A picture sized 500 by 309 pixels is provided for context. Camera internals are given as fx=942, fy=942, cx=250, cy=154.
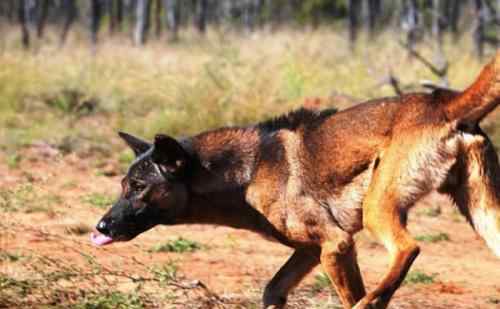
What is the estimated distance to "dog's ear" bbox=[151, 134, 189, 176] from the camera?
19.6 feet

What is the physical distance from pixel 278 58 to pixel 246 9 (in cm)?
2867

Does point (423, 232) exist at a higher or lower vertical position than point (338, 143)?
lower

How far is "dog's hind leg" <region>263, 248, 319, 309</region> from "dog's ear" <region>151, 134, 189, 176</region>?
93 centimetres

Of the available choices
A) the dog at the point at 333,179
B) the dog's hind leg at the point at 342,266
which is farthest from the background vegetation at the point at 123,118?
the dog at the point at 333,179

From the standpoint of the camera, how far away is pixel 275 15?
54.3m

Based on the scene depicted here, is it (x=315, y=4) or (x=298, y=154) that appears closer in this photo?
(x=298, y=154)

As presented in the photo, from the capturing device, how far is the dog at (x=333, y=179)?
5.39m

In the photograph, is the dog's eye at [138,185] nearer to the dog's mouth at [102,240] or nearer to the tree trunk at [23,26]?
the dog's mouth at [102,240]

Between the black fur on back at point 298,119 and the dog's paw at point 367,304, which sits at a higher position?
the black fur on back at point 298,119

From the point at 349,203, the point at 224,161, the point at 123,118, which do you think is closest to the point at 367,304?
the point at 349,203

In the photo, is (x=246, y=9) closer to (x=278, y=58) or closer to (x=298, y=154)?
(x=278, y=58)

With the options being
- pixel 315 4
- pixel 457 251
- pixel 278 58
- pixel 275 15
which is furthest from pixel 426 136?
pixel 275 15

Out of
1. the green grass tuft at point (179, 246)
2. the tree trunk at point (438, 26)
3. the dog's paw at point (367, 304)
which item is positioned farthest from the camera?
the tree trunk at point (438, 26)

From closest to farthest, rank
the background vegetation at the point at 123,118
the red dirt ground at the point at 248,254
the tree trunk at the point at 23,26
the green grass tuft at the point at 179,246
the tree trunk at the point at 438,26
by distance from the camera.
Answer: the background vegetation at the point at 123,118, the red dirt ground at the point at 248,254, the green grass tuft at the point at 179,246, the tree trunk at the point at 438,26, the tree trunk at the point at 23,26
